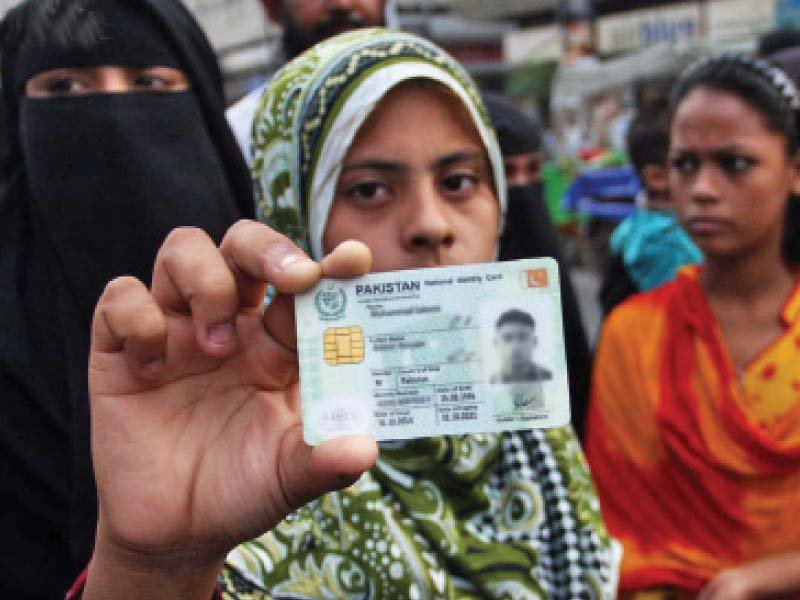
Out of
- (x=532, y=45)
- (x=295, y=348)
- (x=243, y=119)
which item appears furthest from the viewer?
(x=532, y=45)

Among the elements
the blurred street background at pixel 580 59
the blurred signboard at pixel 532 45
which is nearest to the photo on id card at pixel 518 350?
the blurred street background at pixel 580 59

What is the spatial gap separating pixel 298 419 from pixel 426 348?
0.68 ft

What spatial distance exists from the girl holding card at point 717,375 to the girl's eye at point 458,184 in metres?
0.68

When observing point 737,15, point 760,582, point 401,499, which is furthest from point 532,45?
point 401,499

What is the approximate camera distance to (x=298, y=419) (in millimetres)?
1021

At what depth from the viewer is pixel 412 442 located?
1.39 meters

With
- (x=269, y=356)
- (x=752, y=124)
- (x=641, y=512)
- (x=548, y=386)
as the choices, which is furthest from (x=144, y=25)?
(x=641, y=512)

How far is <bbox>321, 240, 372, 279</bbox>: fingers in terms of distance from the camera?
901 mm

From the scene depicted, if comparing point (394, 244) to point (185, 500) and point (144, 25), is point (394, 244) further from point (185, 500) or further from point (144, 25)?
point (144, 25)

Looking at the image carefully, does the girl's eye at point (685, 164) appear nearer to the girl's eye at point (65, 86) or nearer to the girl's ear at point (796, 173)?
the girl's ear at point (796, 173)

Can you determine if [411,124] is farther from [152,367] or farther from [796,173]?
[796,173]

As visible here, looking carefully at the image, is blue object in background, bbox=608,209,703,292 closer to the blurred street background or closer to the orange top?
the orange top

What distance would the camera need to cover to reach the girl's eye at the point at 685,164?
6.42 ft

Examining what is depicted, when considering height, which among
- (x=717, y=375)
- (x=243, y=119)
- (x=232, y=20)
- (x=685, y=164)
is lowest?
(x=717, y=375)
